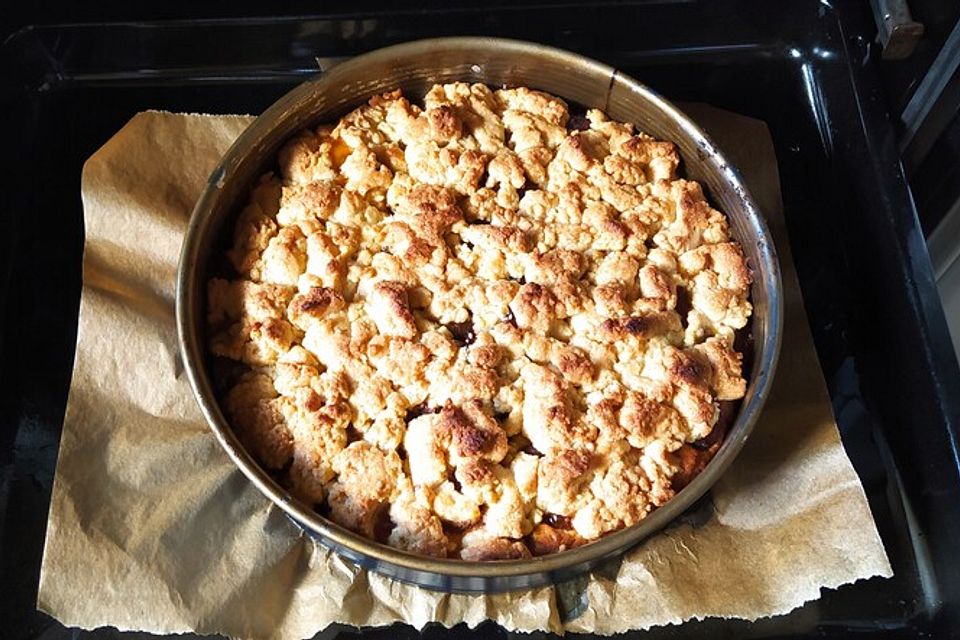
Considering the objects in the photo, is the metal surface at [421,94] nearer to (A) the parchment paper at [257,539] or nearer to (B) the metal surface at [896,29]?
(A) the parchment paper at [257,539]

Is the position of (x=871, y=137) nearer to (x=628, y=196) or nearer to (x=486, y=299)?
(x=628, y=196)

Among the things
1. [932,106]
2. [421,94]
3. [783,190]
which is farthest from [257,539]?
[932,106]

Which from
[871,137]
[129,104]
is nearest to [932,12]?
[871,137]

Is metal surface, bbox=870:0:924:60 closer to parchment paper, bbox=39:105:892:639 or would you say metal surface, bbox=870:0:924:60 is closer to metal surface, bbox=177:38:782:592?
metal surface, bbox=177:38:782:592

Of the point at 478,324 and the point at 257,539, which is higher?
the point at 478,324

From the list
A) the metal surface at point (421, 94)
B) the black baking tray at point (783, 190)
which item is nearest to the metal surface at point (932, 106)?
the black baking tray at point (783, 190)

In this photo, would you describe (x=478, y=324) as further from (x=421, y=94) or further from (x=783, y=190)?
(x=783, y=190)
